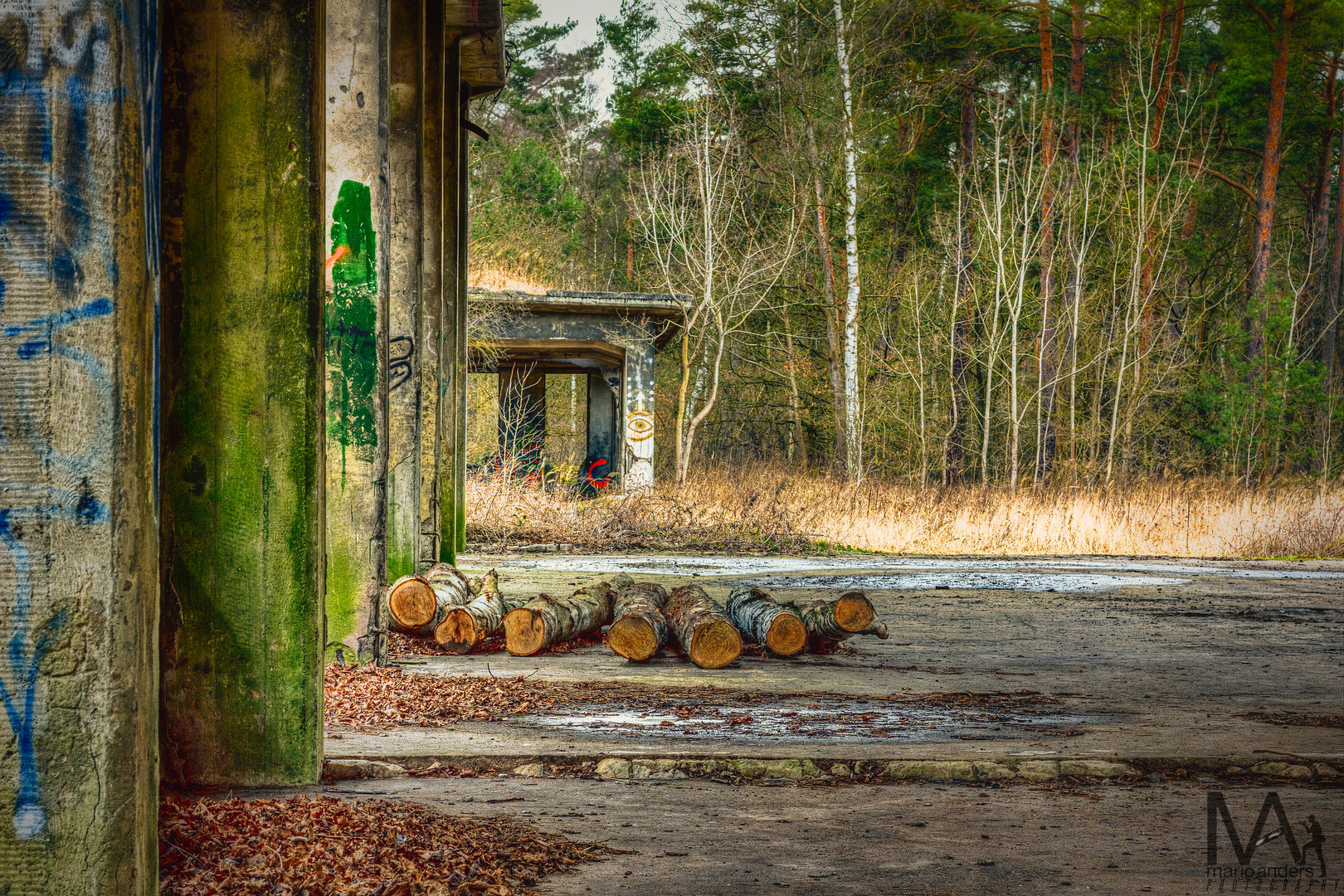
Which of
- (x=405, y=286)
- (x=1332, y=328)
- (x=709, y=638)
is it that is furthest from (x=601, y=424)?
(x=709, y=638)

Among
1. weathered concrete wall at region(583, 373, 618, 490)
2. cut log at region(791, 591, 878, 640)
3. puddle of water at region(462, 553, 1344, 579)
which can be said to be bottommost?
puddle of water at region(462, 553, 1344, 579)

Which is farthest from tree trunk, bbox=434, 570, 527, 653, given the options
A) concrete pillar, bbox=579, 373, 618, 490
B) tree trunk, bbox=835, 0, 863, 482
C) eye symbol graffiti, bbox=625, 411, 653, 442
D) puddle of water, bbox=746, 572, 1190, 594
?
concrete pillar, bbox=579, 373, 618, 490

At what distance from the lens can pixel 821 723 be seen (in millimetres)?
5023

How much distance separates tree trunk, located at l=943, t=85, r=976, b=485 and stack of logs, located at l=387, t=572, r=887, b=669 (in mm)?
18111

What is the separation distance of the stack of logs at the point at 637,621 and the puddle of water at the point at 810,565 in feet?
14.3

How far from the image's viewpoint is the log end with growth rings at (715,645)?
6527mm

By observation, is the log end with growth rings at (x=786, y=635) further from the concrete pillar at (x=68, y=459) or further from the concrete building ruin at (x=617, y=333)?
the concrete building ruin at (x=617, y=333)

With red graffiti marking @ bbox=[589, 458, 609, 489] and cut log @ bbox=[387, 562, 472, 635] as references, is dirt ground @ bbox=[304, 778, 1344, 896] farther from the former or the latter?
red graffiti marking @ bbox=[589, 458, 609, 489]

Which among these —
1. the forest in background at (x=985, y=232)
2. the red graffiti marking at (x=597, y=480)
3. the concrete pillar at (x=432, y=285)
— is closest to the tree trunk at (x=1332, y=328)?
the forest in background at (x=985, y=232)

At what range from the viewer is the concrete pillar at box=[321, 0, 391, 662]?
575 cm

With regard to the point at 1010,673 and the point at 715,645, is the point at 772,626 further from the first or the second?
the point at 1010,673

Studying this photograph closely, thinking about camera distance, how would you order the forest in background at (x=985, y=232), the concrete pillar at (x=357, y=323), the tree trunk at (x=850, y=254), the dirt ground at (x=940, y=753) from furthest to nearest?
the tree trunk at (x=850, y=254) → the forest in background at (x=985, y=232) → the concrete pillar at (x=357, y=323) → the dirt ground at (x=940, y=753)

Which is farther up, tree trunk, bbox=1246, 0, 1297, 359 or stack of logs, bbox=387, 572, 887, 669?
tree trunk, bbox=1246, 0, 1297, 359

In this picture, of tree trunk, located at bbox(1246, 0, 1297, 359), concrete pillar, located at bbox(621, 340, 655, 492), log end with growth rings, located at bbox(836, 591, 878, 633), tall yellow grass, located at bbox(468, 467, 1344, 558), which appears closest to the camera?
log end with growth rings, located at bbox(836, 591, 878, 633)
